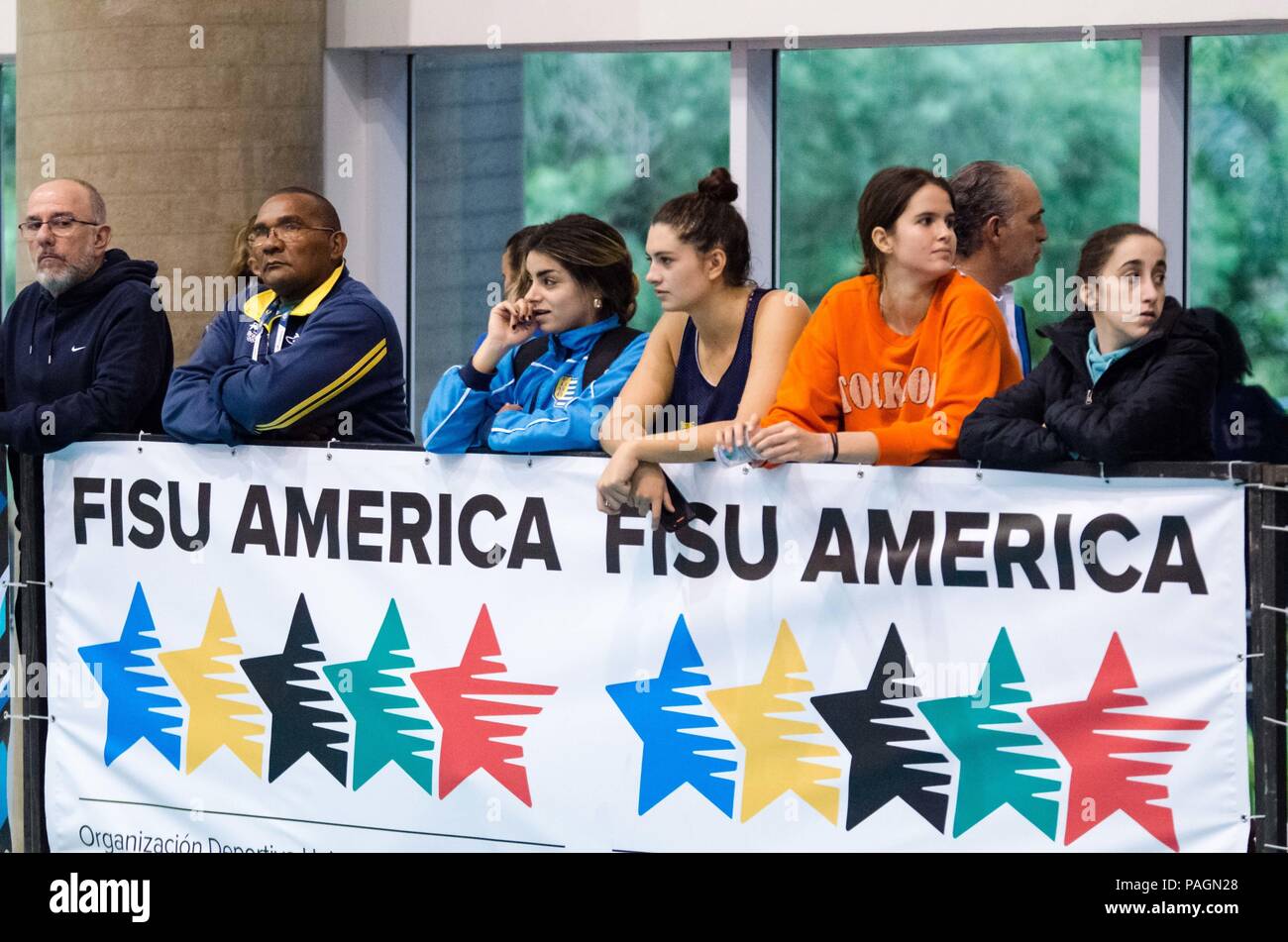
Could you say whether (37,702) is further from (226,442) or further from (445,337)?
(445,337)

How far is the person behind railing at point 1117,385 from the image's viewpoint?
4.44 meters

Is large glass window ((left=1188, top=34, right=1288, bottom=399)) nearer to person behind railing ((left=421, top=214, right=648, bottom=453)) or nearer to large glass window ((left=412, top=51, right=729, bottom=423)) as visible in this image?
large glass window ((left=412, top=51, right=729, bottom=423))

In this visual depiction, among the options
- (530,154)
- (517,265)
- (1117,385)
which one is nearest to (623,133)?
(530,154)

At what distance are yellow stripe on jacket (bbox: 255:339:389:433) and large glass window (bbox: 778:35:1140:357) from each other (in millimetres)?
3016

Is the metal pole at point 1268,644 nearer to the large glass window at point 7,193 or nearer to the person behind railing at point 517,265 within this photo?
the person behind railing at point 517,265

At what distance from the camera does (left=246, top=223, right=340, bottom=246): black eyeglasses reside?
5.84 metres

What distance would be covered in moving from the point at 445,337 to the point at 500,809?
15.5 feet

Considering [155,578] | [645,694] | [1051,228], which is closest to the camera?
[645,694]

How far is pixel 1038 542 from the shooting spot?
4617mm

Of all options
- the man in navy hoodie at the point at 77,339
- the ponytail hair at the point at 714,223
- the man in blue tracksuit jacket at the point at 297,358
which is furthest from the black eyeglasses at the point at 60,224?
the ponytail hair at the point at 714,223

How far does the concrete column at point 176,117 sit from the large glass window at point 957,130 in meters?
2.52

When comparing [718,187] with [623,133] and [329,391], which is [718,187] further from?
[623,133]

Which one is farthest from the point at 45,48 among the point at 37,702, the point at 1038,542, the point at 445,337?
the point at 1038,542
